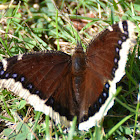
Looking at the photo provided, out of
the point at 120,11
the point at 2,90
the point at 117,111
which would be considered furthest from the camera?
the point at 120,11

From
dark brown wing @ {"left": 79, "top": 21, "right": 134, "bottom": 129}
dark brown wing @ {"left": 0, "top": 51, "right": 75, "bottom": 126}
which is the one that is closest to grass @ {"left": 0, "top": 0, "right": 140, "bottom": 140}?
dark brown wing @ {"left": 79, "top": 21, "right": 134, "bottom": 129}

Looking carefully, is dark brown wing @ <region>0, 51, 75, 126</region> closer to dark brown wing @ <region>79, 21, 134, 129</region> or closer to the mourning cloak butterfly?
the mourning cloak butterfly

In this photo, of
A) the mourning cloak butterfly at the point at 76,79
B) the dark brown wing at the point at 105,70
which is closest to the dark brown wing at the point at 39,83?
the mourning cloak butterfly at the point at 76,79

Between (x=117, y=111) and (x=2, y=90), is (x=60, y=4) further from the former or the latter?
(x=117, y=111)

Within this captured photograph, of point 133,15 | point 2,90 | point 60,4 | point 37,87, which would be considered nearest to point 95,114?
point 37,87

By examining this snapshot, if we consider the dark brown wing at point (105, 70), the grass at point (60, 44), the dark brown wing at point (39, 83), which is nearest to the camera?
the dark brown wing at point (105, 70)

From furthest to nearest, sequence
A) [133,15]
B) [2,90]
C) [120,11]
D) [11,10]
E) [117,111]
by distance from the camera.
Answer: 1. [11,10]
2. [120,11]
3. [133,15]
4. [2,90]
5. [117,111]

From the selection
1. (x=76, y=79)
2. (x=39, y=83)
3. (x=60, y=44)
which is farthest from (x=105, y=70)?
(x=60, y=44)

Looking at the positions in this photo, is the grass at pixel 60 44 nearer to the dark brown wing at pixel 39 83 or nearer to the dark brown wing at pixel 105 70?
the dark brown wing at pixel 105 70
